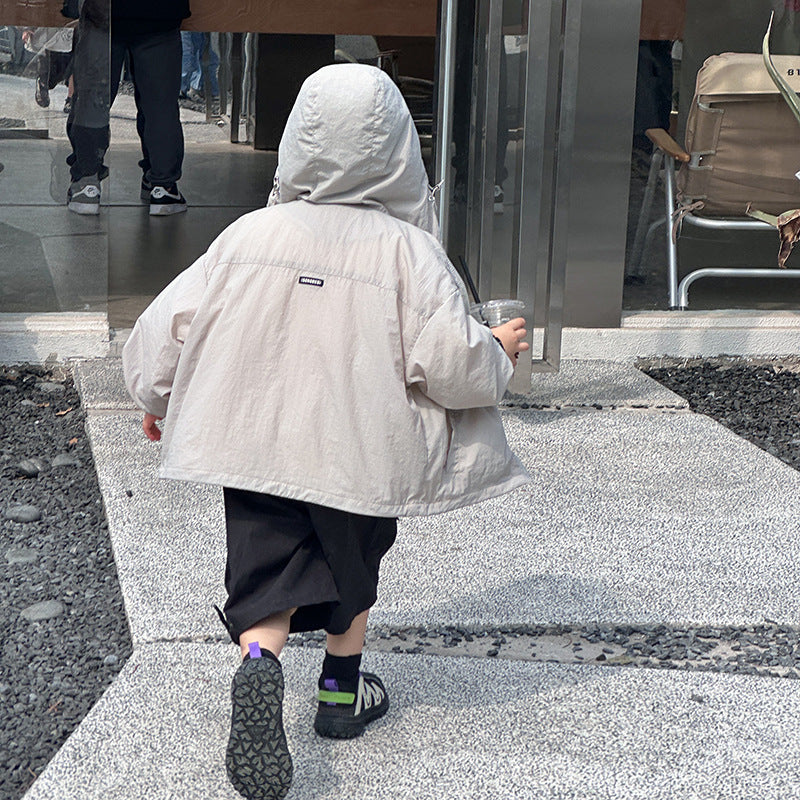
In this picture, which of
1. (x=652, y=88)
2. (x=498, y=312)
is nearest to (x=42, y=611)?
(x=498, y=312)

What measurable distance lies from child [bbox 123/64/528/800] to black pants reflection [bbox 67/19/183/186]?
9.76 feet

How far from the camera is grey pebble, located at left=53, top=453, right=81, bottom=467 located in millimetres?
4219

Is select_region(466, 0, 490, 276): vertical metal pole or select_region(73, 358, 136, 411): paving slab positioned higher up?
select_region(466, 0, 490, 276): vertical metal pole

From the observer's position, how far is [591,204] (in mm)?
5367

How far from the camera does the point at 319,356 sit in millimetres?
2244

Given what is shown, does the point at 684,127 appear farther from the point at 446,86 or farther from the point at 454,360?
the point at 454,360

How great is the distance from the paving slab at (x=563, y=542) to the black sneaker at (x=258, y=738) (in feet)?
2.86

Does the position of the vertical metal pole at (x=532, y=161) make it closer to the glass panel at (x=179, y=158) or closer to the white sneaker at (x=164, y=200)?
the glass panel at (x=179, y=158)

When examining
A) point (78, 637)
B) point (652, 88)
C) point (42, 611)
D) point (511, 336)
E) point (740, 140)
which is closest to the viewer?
point (511, 336)

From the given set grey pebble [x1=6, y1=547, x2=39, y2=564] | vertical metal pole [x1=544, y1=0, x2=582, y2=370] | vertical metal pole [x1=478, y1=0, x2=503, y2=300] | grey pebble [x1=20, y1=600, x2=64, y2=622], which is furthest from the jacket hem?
vertical metal pole [x1=478, y1=0, x2=503, y2=300]

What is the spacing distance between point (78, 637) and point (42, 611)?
0.61ft

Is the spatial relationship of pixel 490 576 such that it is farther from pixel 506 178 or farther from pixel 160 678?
pixel 506 178

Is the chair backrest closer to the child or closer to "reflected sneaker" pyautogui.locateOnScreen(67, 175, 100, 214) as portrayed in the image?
"reflected sneaker" pyautogui.locateOnScreen(67, 175, 100, 214)

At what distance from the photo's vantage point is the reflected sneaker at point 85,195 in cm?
509
